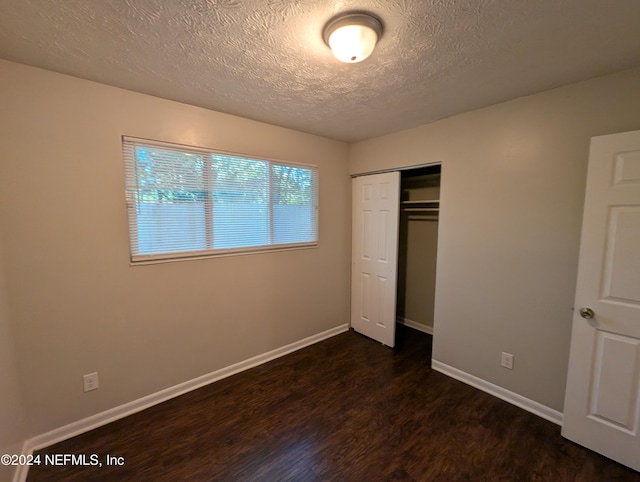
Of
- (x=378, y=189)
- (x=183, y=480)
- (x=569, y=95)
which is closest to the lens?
(x=183, y=480)

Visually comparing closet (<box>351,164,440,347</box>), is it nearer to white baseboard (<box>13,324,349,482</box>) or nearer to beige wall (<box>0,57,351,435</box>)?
white baseboard (<box>13,324,349,482</box>)

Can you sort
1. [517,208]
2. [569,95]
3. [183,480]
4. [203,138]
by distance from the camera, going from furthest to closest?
[203,138], [517,208], [569,95], [183,480]

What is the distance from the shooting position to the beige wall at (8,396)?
1424mm

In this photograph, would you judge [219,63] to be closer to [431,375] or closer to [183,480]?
[183,480]

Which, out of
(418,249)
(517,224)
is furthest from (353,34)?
(418,249)

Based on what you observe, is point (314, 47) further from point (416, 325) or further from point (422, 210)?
point (416, 325)

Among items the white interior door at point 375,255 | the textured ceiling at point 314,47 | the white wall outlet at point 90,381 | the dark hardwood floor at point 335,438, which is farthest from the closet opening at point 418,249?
the white wall outlet at point 90,381

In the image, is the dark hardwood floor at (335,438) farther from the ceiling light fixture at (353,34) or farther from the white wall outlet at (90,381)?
the ceiling light fixture at (353,34)

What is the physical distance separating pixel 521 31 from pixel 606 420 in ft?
7.79

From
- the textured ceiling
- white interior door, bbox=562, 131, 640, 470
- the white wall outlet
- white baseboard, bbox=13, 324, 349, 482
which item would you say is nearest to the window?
the textured ceiling

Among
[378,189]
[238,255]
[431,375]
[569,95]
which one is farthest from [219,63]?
[431,375]

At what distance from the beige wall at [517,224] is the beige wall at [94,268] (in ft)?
6.28

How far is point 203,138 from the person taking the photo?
230cm

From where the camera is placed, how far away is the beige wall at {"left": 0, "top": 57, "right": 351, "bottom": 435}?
1.66m
